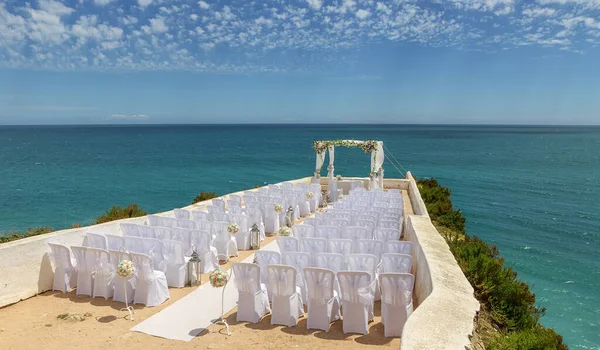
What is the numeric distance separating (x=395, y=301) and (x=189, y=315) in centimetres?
300

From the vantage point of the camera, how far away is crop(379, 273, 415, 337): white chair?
18.0 ft

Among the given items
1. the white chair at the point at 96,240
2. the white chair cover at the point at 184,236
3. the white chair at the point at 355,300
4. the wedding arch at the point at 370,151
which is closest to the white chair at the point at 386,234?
the white chair at the point at 355,300

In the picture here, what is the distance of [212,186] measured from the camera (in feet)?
151

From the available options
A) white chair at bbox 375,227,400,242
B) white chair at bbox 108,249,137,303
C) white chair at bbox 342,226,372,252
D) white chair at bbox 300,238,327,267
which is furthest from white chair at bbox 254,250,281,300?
white chair at bbox 375,227,400,242

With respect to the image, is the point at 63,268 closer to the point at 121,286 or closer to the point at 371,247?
the point at 121,286

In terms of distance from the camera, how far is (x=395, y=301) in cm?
554

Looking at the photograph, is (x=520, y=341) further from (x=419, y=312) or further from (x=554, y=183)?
(x=554, y=183)

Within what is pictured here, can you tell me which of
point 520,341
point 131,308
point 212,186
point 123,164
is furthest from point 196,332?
point 123,164

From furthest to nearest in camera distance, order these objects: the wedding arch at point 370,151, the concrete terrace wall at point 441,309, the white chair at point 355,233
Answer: the wedding arch at point 370,151 < the white chair at point 355,233 < the concrete terrace wall at point 441,309

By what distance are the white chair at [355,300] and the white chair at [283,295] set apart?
70 centimetres

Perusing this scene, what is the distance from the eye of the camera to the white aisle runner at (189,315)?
5574 millimetres

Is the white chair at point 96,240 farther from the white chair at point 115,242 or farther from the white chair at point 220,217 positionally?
the white chair at point 220,217

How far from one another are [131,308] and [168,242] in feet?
4.49

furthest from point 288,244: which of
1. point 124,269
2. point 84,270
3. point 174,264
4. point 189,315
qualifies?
point 84,270
